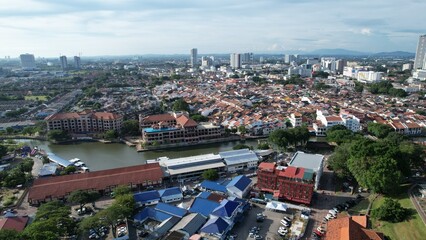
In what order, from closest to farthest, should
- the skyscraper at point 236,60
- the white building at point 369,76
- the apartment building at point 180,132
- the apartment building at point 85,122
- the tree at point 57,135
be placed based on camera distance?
the apartment building at point 180,132
the tree at point 57,135
the apartment building at point 85,122
the white building at point 369,76
the skyscraper at point 236,60

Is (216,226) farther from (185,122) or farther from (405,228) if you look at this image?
(185,122)

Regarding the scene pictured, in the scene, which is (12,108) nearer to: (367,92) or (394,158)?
(394,158)

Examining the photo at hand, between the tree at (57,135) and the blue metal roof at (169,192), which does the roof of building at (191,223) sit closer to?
the blue metal roof at (169,192)

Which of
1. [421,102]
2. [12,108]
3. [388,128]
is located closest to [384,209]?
[388,128]

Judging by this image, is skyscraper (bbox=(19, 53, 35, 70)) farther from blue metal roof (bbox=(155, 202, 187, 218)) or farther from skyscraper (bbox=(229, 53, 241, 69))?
blue metal roof (bbox=(155, 202, 187, 218))

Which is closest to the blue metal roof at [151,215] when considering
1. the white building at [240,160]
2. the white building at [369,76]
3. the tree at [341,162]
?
the white building at [240,160]

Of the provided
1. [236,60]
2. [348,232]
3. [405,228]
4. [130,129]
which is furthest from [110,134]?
[236,60]
